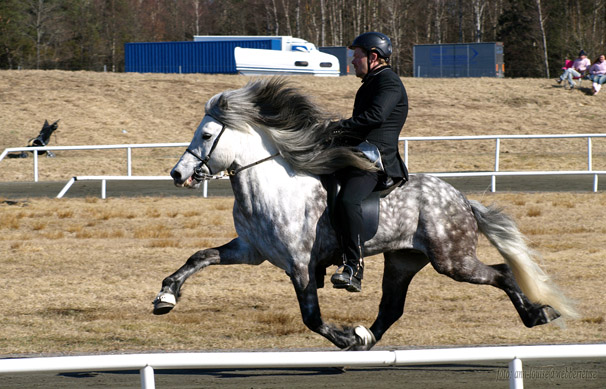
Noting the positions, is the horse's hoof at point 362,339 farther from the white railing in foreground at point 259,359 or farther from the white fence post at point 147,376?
the white fence post at point 147,376

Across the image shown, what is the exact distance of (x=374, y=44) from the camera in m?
6.21

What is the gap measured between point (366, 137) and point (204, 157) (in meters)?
1.17

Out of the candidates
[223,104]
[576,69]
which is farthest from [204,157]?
[576,69]

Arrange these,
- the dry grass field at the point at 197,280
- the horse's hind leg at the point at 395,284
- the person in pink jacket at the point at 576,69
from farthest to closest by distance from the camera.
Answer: the person in pink jacket at the point at 576,69, the dry grass field at the point at 197,280, the horse's hind leg at the point at 395,284

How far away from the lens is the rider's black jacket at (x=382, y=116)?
239 inches

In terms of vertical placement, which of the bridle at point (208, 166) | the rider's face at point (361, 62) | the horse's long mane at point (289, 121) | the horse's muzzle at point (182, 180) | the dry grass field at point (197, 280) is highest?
the rider's face at point (361, 62)

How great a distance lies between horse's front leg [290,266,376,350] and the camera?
235 inches

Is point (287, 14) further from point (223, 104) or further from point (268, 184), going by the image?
point (268, 184)

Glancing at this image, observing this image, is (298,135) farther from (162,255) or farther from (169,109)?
(169,109)

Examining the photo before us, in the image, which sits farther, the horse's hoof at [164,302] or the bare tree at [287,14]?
the bare tree at [287,14]

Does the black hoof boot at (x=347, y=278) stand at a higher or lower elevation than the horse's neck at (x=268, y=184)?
lower

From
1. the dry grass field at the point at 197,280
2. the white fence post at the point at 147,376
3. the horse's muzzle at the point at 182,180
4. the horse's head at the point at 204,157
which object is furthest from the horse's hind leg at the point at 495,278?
the white fence post at the point at 147,376

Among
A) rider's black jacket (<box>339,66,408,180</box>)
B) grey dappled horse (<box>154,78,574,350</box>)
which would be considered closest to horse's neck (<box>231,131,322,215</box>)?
grey dappled horse (<box>154,78,574,350</box>)

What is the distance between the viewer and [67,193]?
712 inches
